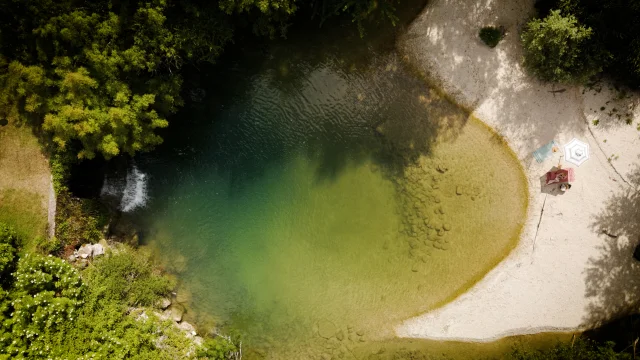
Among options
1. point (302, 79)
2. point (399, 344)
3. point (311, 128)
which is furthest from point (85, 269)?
point (399, 344)

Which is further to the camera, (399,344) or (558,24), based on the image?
(399,344)

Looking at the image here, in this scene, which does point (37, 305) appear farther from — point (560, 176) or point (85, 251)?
point (560, 176)

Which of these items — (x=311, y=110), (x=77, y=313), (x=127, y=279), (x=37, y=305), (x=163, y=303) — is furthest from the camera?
(x=311, y=110)

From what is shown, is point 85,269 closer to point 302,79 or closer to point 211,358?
point 211,358

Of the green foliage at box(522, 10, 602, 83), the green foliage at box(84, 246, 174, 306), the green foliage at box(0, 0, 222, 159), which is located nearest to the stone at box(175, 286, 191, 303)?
the green foliage at box(84, 246, 174, 306)

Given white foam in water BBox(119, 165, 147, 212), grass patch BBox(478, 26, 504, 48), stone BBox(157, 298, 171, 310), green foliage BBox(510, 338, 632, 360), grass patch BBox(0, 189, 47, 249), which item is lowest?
stone BBox(157, 298, 171, 310)

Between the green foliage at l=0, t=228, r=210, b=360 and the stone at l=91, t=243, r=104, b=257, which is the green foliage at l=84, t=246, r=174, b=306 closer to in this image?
the green foliage at l=0, t=228, r=210, b=360

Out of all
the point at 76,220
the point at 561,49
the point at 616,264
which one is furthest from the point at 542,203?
the point at 76,220
